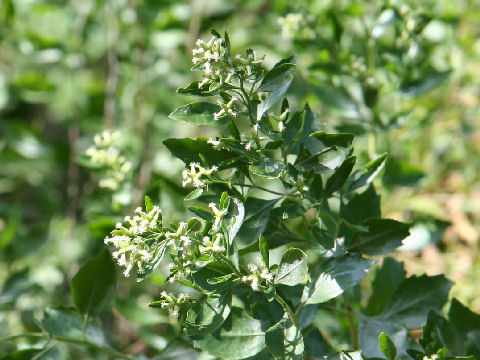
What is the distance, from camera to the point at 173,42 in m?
1.76

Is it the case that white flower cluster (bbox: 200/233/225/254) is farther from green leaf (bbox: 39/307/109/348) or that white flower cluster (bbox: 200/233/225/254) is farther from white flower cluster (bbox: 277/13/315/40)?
white flower cluster (bbox: 277/13/315/40)

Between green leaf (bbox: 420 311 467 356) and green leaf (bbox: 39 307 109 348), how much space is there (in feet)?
1.88

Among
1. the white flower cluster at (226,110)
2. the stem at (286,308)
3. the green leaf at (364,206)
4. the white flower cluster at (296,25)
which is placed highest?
the white flower cluster at (226,110)

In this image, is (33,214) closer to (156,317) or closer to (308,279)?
(156,317)

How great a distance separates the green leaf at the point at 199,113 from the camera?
0.76m

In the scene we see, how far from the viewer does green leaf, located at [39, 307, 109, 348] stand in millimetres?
985

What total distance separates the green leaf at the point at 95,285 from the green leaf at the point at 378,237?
1.41ft

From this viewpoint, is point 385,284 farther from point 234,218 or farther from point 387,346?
point 234,218

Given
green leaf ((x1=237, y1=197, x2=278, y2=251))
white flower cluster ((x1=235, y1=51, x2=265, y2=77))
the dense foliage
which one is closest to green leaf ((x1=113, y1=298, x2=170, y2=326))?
the dense foliage

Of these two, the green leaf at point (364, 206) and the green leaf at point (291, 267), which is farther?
the green leaf at point (364, 206)

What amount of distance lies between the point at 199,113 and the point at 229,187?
113mm

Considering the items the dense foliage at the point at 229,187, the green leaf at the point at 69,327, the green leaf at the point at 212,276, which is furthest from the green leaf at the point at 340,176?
the green leaf at the point at 69,327

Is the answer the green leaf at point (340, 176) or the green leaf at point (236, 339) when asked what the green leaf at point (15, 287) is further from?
the green leaf at point (340, 176)

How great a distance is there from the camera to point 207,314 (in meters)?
0.74
